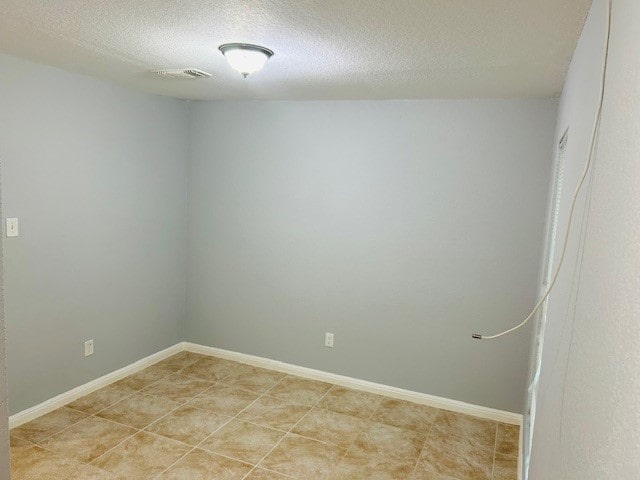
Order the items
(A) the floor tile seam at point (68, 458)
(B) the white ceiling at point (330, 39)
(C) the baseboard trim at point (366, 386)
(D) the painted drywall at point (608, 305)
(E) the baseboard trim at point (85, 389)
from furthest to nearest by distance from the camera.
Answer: (C) the baseboard trim at point (366, 386)
(E) the baseboard trim at point (85, 389)
(A) the floor tile seam at point (68, 458)
(B) the white ceiling at point (330, 39)
(D) the painted drywall at point (608, 305)

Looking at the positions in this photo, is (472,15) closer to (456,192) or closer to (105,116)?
(456,192)

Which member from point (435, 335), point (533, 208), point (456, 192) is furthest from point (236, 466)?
point (533, 208)

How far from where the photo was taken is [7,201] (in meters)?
2.85

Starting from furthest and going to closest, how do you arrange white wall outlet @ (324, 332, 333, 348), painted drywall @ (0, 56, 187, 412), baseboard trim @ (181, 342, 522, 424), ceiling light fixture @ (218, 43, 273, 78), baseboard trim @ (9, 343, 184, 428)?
white wall outlet @ (324, 332, 333, 348)
baseboard trim @ (181, 342, 522, 424)
baseboard trim @ (9, 343, 184, 428)
painted drywall @ (0, 56, 187, 412)
ceiling light fixture @ (218, 43, 273, 78)

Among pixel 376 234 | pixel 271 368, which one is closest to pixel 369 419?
pixel 271 368

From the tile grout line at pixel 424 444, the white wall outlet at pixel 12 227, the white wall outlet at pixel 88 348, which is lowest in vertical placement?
the tile grout line at pixel 424 444

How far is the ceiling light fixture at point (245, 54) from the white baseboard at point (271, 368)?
8.42 ft

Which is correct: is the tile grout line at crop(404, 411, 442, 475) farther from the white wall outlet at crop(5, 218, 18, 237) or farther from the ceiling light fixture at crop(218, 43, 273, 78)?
the white wall outlet at crop(5, 218, 18, 237)

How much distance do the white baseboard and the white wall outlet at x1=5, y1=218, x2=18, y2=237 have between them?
1146 millimetres

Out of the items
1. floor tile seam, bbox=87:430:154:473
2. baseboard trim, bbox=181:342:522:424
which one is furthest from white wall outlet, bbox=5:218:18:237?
baseboard trim, bbox=181:342:522:424

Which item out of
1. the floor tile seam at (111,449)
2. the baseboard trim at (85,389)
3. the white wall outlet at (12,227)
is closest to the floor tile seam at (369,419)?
the floor tile seam at (111,449)

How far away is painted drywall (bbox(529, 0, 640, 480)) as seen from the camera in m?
0.63

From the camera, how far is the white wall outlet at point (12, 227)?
9.39 feet

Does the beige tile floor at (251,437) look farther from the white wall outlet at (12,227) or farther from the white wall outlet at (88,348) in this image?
the white wall outlet at (12,227)
